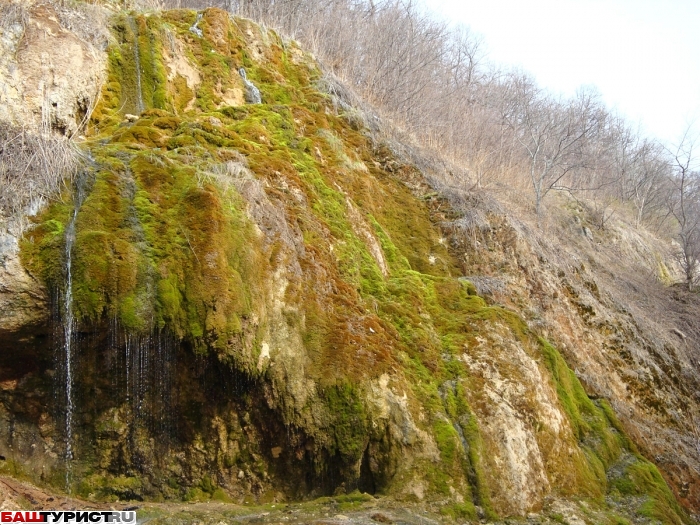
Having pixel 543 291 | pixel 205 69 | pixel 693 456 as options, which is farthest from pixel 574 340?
pixel 205 69

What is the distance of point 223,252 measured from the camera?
653cm

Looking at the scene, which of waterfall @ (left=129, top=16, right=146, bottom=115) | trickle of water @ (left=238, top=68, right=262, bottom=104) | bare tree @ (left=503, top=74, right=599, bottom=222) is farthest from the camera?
bare tree @ (left=503, top=74, right=599, bottom=222)

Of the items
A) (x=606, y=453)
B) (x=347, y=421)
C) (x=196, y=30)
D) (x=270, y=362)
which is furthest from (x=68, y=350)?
(x=196, y=30)

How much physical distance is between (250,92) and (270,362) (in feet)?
24.9

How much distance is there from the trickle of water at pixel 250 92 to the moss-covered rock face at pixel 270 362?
131 inches

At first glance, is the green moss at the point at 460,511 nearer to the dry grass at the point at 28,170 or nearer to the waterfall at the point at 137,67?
the dry grass at the point at 28,170

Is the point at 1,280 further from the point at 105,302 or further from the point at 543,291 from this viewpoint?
the point at 543,291

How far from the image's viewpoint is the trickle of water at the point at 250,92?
12289mm

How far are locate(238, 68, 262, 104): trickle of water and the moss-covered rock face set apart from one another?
332 cm

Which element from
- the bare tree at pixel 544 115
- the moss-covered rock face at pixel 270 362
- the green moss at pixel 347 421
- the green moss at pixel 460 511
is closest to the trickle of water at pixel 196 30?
the moss-covered rock face at pixel 270 362

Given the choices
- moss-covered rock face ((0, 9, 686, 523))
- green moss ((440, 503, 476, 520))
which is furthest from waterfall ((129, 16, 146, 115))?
green moss ((440, 503, 476, 520))

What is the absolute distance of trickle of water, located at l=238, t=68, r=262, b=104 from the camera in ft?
40.3

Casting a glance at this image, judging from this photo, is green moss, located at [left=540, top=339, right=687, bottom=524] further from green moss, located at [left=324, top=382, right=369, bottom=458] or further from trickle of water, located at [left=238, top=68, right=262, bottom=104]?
trickle of water, located at [left=238, top=68, right=262, bottom=104]

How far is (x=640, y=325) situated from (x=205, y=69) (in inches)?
396
